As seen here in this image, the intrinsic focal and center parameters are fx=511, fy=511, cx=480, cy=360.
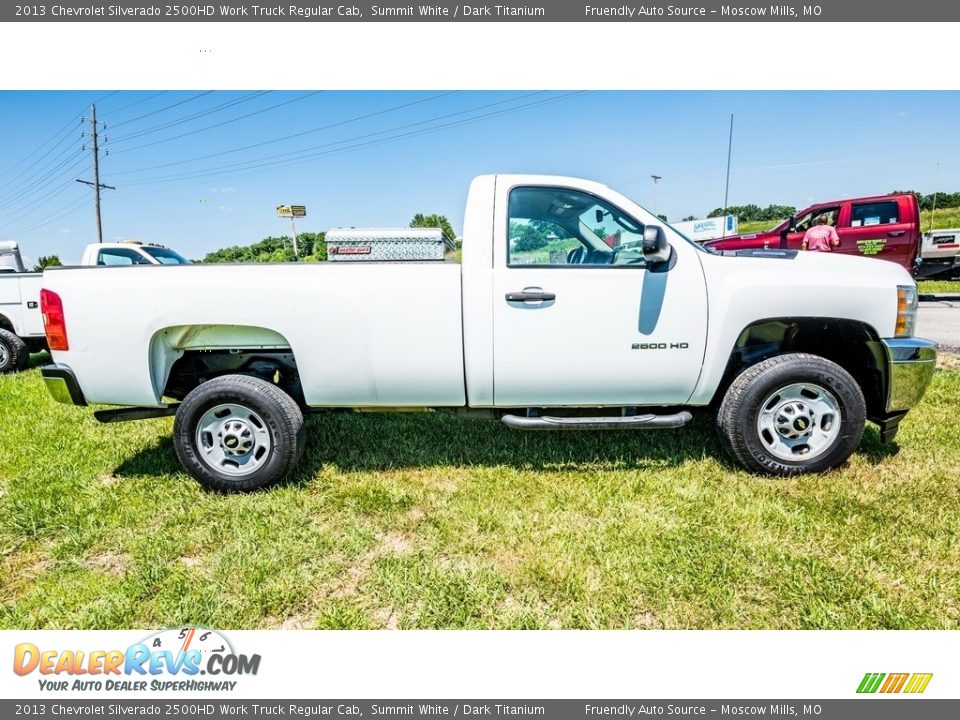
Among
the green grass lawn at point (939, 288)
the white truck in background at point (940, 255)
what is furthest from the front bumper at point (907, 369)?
the green grass lawn at point (939, 288)

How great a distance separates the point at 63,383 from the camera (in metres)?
3.11

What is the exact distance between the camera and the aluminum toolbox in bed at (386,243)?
13.5 ft

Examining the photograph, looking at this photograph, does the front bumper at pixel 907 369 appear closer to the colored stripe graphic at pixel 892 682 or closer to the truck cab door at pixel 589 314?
the truck cab door at pixel 589 314

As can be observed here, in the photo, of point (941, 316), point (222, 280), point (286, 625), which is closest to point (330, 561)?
point (286, 625)

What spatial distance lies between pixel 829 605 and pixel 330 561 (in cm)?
231

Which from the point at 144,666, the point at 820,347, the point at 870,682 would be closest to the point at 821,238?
the point at 820,347

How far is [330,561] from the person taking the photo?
2594mm

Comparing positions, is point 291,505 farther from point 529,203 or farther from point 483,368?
point 529,203

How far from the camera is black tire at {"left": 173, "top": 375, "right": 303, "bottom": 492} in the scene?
3.17 m

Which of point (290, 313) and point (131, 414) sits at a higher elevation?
point (290, 313)

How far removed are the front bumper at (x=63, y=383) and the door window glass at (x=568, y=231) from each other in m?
2.76

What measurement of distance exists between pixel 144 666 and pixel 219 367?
6.79ft

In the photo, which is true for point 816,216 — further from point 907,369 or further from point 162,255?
point 162,255

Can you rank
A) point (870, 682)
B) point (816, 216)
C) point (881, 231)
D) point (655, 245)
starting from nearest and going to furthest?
point (870, 682) < point (655, 245) < point (881, 231) < point (816, 216)
